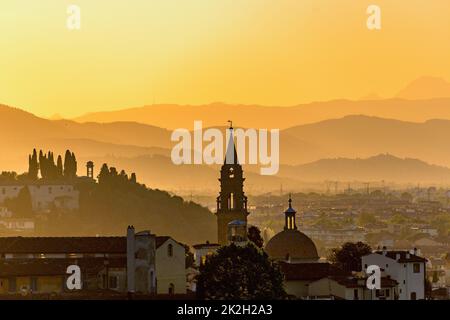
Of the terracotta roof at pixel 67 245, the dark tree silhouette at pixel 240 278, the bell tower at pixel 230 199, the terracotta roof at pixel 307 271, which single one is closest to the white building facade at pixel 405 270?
the terracotta roof at pixel 307 271

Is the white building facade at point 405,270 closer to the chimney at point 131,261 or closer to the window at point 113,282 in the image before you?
the chimney at point 131,261

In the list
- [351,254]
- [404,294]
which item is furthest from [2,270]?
[351,254]

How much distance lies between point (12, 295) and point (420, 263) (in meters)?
28.4

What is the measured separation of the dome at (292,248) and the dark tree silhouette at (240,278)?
20.0 m

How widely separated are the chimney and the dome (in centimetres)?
1472

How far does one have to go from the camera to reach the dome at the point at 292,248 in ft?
308

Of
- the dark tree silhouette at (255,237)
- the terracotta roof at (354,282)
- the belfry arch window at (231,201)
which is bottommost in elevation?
the terracotta roof at (354,282)

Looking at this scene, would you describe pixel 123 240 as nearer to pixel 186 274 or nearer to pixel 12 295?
pixel 186 274

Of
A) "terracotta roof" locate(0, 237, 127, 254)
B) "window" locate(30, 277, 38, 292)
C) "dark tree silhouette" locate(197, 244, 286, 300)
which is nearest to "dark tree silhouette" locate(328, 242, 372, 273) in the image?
"terracotta roof" locate(0, 237, 127, 254)

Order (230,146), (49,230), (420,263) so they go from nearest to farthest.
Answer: (420,263) < (230,146) < (49,230)

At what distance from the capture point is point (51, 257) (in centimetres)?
8688

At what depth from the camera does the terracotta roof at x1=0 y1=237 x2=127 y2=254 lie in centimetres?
8638

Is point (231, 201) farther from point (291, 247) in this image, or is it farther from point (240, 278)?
point (240, 278)

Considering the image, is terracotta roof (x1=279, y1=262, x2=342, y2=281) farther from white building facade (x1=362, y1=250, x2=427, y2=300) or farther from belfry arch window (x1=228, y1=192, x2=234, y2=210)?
belfry arch window (x1=228, y1=192, x2=234, y2=210)
